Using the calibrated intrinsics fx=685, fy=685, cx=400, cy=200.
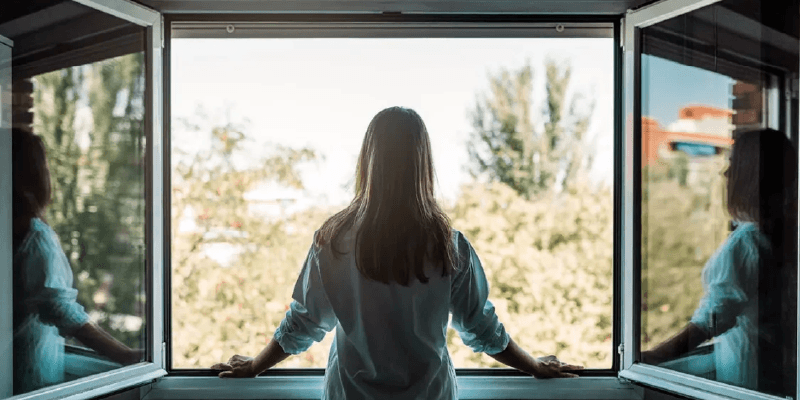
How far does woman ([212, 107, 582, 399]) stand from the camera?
5.43 ft

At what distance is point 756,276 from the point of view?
1909 mm

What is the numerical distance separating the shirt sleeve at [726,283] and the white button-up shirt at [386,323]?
77 cm

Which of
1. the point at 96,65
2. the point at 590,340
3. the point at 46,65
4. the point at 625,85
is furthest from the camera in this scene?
the point at 590,340

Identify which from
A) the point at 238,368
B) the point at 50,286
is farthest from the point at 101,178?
the point at 238,368

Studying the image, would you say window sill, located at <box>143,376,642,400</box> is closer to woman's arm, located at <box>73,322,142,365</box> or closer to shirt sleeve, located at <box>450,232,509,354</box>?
woman's arm, located at <box>73,322,142,365</box>

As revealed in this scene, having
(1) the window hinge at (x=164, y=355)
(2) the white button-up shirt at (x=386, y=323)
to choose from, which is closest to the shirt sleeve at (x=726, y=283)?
(2) the white button-up shirt at (x=386, y=323)

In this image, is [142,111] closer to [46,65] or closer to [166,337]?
[46,65]

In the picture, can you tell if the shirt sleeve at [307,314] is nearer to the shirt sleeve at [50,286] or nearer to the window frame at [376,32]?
the window frame at [376,32]

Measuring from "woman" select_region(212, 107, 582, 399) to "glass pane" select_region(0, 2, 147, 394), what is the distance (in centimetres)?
75

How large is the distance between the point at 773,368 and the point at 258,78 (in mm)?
1809

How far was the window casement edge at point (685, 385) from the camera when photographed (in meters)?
1.91

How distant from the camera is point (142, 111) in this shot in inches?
86.7

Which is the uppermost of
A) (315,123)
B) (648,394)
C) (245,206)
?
(315,123)

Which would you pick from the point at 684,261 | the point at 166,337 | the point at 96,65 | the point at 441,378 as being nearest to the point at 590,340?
the point at 684,261
